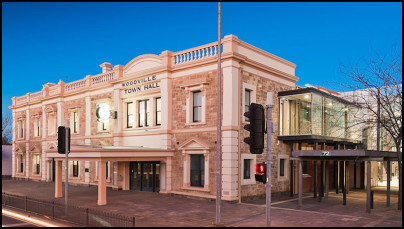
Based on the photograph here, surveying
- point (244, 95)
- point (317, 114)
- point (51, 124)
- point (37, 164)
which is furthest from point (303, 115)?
point (37, 164)

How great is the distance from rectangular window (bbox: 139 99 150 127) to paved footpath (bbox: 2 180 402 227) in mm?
4704

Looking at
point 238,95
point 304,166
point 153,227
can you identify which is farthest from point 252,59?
point 153,227

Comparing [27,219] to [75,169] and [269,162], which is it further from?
[75,169]

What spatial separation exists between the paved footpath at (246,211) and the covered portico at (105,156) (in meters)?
0.85

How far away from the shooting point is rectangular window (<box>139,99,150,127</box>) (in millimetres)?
23469

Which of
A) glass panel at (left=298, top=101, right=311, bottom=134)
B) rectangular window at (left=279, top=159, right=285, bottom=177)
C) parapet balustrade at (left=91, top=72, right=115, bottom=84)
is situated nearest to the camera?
glass panel at (left=298, top=101, right=311, bottom=134)

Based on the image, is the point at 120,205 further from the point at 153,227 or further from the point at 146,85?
the point at 146,85

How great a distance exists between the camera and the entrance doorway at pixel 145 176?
885 inches

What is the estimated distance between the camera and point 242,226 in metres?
12.7

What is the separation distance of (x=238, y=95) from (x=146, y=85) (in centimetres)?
691

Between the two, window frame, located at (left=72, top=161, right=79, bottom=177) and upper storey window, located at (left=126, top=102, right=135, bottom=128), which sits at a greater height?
upper storey window, located at (left=126, top=102, right=135, bottom=128)

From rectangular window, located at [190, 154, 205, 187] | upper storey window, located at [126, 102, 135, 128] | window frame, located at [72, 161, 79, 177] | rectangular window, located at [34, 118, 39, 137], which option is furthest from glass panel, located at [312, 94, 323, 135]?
rectangular window, located at [34, 118, 39, 137]

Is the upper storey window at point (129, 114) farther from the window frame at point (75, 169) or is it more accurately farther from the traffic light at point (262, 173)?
the traffic light at point (262, 173)

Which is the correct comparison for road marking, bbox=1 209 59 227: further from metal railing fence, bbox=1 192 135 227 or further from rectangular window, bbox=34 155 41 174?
rectangular window, bbox=34 155 41 174
